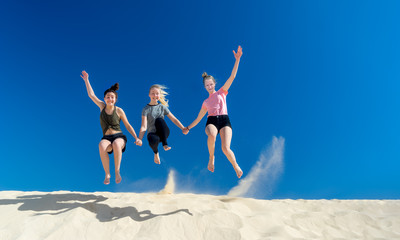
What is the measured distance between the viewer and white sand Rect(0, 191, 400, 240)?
376 cm

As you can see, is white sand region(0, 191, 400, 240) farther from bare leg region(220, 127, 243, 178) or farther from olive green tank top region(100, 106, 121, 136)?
olive green tank top region(100, 106, 121, 136)

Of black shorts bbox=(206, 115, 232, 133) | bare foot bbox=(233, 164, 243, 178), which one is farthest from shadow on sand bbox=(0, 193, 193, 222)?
black shorts bbox=(206, 115, 232, 133)

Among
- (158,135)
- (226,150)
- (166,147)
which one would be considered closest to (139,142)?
(158,135)

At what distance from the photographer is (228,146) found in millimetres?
4949

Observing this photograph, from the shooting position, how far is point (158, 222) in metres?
4.01

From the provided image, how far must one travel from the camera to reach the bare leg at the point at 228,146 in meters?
4.77

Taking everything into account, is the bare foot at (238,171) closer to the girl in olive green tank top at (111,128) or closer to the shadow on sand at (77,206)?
the shadow on sand at (77,206)

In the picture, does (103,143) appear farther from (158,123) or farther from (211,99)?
(211,99)

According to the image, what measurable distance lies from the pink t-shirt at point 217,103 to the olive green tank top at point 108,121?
80.6 inches

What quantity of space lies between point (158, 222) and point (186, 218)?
474 millimetres

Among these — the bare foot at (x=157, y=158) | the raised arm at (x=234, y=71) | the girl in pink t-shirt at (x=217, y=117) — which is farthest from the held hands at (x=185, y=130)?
the raised arm at (x=234, y=71)

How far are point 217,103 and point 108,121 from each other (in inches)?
96.2

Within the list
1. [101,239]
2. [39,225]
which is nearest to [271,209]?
[101,239]

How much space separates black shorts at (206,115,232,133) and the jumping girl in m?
1.06
